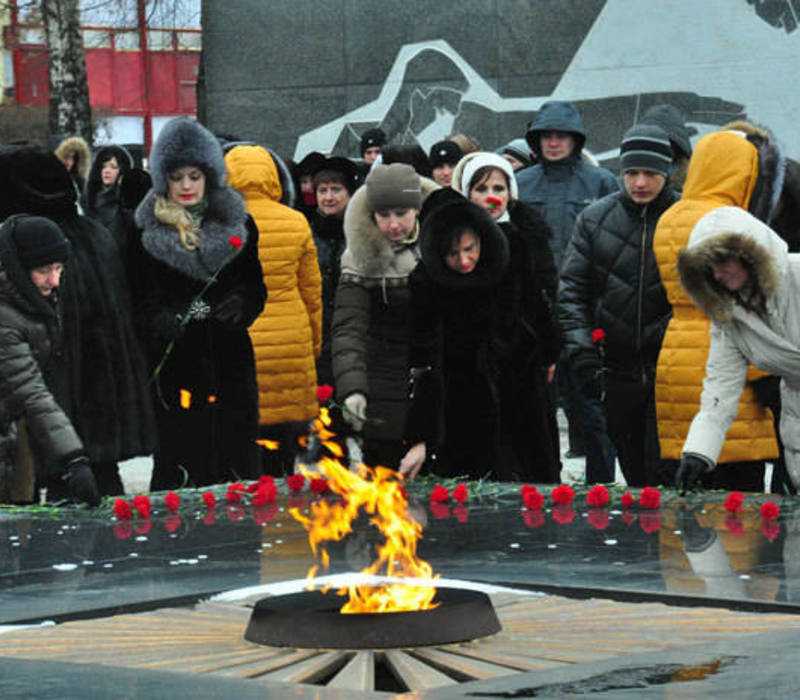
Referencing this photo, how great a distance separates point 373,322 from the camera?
34.1 feet

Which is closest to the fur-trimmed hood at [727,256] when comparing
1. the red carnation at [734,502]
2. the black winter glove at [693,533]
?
the red carnation at [734,502]

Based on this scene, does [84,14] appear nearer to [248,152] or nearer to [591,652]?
[248,152]

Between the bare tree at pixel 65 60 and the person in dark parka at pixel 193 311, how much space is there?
16.2m

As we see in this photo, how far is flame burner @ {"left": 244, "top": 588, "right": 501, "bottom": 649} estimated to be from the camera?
18.5ft

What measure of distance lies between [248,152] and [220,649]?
643 cm

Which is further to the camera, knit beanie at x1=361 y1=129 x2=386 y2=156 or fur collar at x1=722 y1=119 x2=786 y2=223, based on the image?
knit beanie at x1=361 y1=129 x2=386 y2=156

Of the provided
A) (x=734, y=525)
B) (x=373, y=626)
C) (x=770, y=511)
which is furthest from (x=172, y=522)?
(x=373, y=626)

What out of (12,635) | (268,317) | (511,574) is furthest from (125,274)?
(12,635)

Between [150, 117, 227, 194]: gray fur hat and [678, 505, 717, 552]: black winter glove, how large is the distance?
11.7 feet

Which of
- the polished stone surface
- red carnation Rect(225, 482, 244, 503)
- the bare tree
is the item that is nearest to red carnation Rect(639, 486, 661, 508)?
the polished stone surface

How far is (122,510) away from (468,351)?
6.15ft

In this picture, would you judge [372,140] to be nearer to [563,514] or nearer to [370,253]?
[370,253]

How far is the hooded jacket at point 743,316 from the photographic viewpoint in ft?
27.0

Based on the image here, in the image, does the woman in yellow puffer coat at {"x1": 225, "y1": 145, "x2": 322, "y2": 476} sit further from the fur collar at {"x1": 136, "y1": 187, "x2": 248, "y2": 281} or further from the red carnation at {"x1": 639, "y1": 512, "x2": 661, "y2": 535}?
the red carnation at {"x1": 639, "y1": 512, "x2": 661, "y2": 535}
